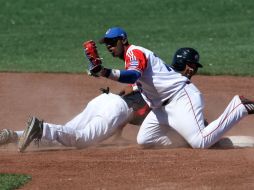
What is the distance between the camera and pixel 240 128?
1148cm

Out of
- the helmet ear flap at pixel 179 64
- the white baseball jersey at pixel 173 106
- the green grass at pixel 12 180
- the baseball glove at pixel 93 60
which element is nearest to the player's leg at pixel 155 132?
the white baseball jersey at pixel 173 106

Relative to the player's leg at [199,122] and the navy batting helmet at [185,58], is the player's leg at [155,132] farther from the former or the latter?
the navy batting helmet at [185,58]

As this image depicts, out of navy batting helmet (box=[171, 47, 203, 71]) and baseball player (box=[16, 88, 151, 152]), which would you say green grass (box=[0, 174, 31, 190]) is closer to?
baseball player (box=[16, 88, 151, 152])

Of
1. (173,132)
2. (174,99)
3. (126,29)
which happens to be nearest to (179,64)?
(174,99)

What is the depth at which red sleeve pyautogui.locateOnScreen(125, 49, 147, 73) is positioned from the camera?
9.16 m

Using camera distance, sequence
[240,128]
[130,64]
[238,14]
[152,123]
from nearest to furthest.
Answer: [130,64] < [152,123] < [240,128] < [238,14]

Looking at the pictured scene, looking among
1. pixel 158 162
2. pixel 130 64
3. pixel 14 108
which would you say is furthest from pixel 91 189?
pixel 14 108

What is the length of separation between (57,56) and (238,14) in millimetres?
7120

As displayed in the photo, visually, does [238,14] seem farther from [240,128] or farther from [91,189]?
[91,189]

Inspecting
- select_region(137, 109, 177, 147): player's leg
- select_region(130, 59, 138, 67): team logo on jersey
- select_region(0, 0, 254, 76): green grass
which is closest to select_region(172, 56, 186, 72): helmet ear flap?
select_region(137, 109, 177, 147): player's leg

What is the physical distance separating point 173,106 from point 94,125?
3.04ft

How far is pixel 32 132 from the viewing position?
9133 millimetres

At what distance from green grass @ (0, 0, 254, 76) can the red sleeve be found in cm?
587

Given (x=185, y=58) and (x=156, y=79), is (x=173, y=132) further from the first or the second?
(x=185, y=58)
